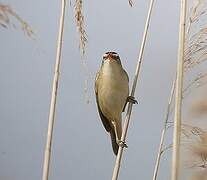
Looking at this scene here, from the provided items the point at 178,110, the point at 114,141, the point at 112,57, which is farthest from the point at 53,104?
the point at 114,141

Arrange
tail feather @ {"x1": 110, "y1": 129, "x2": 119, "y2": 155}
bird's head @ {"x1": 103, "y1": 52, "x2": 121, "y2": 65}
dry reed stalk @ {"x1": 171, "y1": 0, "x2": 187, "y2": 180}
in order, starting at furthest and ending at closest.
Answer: tail feather @ {"x1": 110, "y1": 129, "x2": 119, "y2": 155}
bird's head @ {"x1": 103, "y1": 52, "x2": 121, "y2": 65}
dry reed stalk @ {"x1": 171, "y1": 0, "x2": 187, "y2": 180}

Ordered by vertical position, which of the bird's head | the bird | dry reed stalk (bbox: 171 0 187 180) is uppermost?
the bird's head

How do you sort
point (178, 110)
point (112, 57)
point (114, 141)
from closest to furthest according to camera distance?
point (178, 110)
point (112, 57)
point (114, 141)

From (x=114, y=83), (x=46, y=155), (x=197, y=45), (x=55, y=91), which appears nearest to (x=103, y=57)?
(x=114, y=83)

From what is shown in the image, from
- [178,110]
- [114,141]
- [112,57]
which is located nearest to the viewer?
[178,110]

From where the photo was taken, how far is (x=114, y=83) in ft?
5.16

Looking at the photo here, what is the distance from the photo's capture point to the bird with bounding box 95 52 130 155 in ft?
5.11

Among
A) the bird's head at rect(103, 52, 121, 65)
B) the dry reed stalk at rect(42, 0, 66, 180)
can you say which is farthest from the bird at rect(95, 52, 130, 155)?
the dry reed stalk at rect(42, 0, 66, 180)

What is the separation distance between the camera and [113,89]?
1581 mm

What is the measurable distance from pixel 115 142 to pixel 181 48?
81 centimetres

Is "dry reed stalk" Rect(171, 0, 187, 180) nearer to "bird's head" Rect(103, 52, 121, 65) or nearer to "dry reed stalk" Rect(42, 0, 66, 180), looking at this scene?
"dry reed stalk" Rect(42, 0, 66, 180)

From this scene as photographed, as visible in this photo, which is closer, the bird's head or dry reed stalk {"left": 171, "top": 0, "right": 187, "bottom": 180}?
dry reed stalk {"left": 171, "top": 0, "right": 187, "bottom": 180}

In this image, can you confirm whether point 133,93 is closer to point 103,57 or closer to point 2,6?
point 103,57

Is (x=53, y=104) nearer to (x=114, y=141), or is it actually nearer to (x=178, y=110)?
(x=178, y=110)
